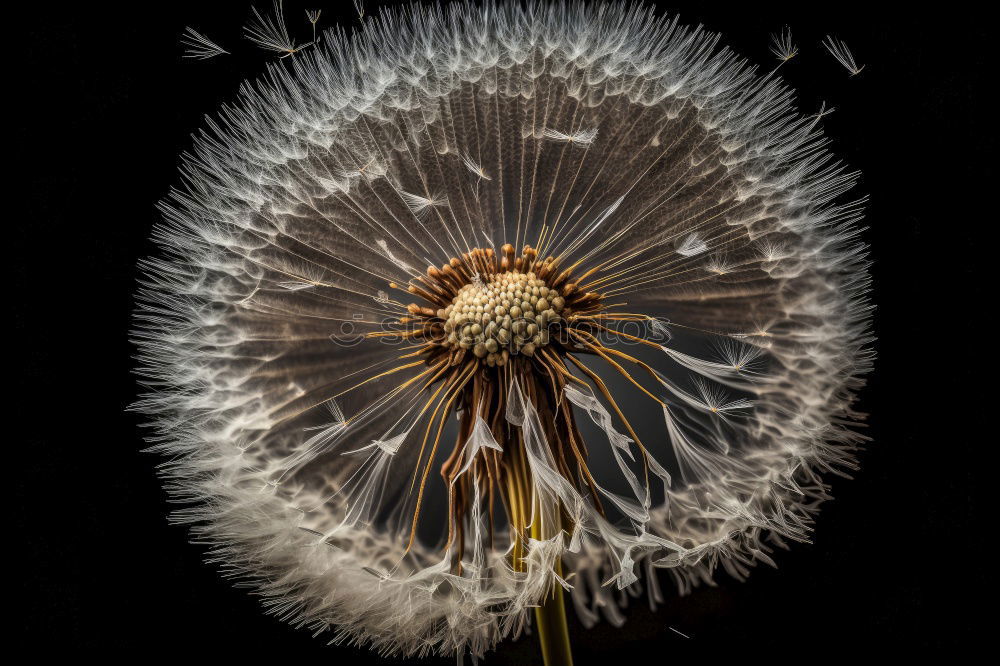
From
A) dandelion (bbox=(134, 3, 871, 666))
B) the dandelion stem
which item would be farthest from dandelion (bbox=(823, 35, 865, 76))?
the dandelion stem

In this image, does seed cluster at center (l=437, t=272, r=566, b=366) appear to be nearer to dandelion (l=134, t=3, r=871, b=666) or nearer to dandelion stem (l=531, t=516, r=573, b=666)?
dandelion (l=134, t=3, r=871, b=666)

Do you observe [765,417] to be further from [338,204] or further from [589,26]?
[338,204]

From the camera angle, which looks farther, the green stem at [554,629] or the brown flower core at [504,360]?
the green stem at [554,629]

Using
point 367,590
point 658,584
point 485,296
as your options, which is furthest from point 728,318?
point 367,590

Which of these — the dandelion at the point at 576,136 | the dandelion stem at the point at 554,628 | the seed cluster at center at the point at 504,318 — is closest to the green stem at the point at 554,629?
the dandelion stem at the point at 554,628

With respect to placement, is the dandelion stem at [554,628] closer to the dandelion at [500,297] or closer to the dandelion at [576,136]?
the dandelion at [500,297]

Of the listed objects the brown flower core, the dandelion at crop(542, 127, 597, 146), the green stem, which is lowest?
the green stem

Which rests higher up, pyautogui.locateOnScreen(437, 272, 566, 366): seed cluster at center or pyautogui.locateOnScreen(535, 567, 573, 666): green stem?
pyautogui.locateOnScreen(437, 272, 566, 366): seed cluster at center
